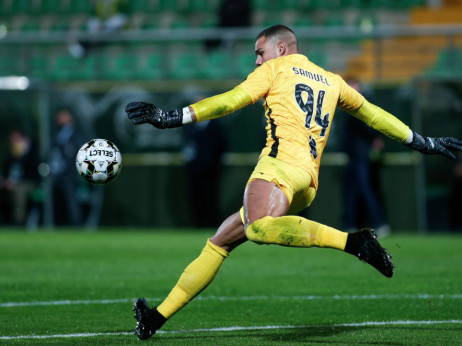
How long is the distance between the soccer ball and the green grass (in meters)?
1.12

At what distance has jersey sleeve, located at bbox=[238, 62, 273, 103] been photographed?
6.36 meters

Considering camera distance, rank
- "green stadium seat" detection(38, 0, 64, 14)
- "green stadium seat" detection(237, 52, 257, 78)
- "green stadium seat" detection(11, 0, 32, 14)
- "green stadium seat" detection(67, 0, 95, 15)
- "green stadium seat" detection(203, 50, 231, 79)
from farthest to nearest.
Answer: "green stadium seat" detection(11, 0, 32, 14), "green stadium seat" detection(38, 0, 64, 14), "green stadium seat" detection(67, 0, 95, 15), "green stadium seat" detection(203, 50, 231, 79), "green stadium seat" detection(237, 52, 257, 78)

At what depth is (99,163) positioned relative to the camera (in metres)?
7.18

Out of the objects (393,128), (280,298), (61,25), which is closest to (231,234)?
(393,128)

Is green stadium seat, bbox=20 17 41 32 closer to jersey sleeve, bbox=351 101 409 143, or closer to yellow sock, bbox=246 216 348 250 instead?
jersey sleeve, bbox=351 101 409 143

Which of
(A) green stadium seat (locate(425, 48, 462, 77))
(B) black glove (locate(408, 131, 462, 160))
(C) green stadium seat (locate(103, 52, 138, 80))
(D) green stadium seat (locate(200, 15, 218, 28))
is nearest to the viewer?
(B) black glove (locate(408, 131, 462, 160))

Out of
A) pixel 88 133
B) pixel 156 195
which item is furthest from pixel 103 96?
pixel 156 195

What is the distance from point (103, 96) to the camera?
714 inches

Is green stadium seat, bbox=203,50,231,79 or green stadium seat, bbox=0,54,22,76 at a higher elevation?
green stadium seat, bbox=0,54,22,76

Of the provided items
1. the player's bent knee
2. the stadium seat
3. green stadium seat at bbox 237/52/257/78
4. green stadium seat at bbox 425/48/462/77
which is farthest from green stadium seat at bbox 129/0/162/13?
the player's bent knee

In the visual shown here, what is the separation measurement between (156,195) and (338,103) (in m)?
11.2

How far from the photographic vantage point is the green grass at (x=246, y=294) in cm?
686

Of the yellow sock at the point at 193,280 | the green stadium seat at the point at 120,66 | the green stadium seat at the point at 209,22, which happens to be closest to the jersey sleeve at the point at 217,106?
the yellow sock at the point at 193,280

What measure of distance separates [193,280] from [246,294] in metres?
2.66
